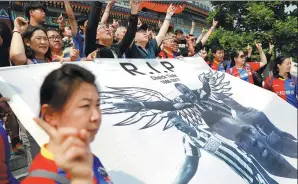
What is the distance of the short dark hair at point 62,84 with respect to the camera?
1.00 metres

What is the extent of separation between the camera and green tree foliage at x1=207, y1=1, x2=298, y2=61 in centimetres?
1183

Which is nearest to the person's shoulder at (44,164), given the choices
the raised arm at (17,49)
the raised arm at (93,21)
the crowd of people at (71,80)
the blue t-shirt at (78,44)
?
the crowd of people at (71,80)

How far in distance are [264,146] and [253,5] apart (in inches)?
428

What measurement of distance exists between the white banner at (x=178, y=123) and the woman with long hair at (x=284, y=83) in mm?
1262

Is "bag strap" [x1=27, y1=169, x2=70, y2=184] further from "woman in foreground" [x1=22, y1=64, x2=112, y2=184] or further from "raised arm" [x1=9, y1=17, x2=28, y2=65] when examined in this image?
"raised arm" [x1=9, y1=17, x2=28, y2=65]

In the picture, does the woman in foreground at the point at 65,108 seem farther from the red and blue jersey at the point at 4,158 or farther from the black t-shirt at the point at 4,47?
the black t-shirt at the point at 4,47

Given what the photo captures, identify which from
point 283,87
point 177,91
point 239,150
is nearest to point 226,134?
point 239,150

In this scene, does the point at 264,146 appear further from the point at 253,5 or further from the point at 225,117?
the point at 253,5

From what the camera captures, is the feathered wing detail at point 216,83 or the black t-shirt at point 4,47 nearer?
the black t-shirt at point 4,47

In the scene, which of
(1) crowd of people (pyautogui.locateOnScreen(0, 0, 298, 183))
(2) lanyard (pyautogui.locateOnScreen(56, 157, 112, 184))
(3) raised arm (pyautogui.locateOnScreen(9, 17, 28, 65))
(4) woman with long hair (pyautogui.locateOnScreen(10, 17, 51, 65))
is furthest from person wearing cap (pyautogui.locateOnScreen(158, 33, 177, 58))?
(2) lanyard (pyautogui.locateOnScreen(56, 157, 112, 184))

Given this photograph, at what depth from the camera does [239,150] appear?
2230 millimetres

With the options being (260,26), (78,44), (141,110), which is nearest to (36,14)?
(78,44)

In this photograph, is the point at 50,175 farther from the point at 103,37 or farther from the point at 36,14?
the point at 36,14

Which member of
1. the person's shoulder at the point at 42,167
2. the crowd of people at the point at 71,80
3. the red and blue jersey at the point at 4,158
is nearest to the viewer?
the crowd of people at the point at 71,80
